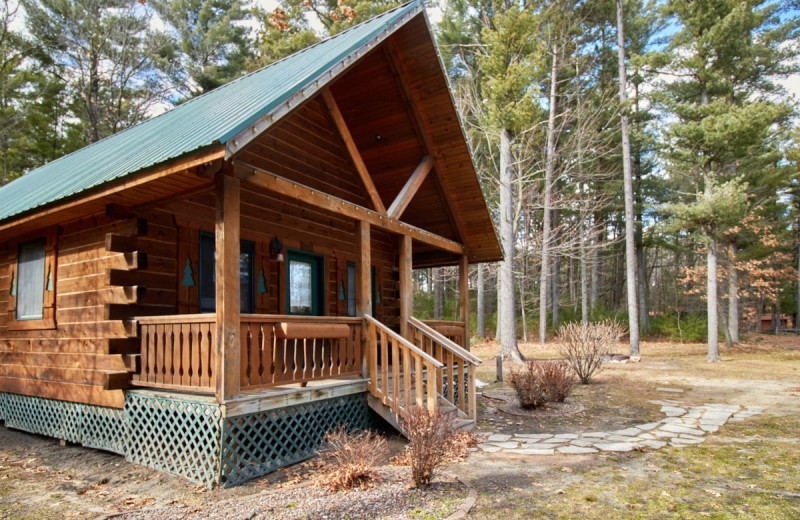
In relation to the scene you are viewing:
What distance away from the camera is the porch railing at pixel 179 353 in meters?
5.24

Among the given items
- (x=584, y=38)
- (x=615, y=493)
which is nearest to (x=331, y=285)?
A: (x=615, y=493)

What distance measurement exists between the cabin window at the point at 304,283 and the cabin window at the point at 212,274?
0.86 m

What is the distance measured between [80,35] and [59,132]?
194 inches

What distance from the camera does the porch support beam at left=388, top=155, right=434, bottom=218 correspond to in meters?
8.23

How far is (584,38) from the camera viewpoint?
24.2m

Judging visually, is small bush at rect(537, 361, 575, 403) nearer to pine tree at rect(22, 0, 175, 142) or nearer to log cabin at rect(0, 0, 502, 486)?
log cabin at rect(0, 0, 502, 486)

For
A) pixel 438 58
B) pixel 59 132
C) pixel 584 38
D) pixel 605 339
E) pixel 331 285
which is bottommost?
pixel 605 339

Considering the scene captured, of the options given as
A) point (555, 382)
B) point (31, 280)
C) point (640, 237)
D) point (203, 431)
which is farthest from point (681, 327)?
point (31, 280)

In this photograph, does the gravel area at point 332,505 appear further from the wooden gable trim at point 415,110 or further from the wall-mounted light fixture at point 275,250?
the wooden gable trim at point 415,110

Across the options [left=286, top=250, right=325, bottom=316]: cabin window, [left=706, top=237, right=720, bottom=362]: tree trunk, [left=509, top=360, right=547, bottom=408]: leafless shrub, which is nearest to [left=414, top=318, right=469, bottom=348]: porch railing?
[left=509, top=360, right=547, bottom=408]: leafless shrub

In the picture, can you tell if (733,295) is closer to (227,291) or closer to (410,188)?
(410,188)

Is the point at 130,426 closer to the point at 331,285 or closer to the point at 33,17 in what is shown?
the point at 331,285

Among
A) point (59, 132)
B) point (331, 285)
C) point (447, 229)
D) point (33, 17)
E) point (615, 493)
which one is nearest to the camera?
point (615, 493)

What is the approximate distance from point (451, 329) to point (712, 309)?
13.5 metres
